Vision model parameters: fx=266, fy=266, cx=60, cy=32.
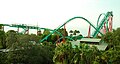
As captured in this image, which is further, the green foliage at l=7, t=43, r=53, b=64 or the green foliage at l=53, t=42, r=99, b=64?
the green foliage at l=7, t=43, r=53, b=64

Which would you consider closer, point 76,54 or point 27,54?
point 76,54

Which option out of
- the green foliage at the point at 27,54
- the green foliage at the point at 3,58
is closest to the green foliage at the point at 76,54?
the green foliage at the point at 27,54

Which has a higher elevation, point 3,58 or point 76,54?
point 76,54

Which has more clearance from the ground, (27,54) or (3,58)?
(27,54)

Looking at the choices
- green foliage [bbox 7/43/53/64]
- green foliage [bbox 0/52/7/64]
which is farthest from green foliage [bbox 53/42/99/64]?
green foliage [bbox 0/52/7/64]

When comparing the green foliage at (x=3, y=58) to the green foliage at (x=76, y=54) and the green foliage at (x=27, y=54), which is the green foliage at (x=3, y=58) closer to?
the green foliage at (x=27, y=54)

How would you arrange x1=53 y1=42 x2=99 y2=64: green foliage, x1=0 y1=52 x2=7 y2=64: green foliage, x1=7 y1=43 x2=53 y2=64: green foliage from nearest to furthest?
x1=53 y1=42 x2=99 y2=64: green foliage
x1=7 y1=43 x2=53 y2=64: green foliage
x1=0 y1=52 x2=7 y2=64: green foliage

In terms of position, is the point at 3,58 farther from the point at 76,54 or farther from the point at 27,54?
the point at 76,54

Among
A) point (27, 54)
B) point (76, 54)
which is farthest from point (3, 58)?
point (76, 54)

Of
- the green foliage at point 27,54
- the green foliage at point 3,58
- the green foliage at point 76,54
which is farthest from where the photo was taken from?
the green foliage at point 3,58

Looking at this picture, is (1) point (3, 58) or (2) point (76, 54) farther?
(1) point (3, 58)

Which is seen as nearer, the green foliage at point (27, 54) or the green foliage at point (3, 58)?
the green foliage at point (27, 54)

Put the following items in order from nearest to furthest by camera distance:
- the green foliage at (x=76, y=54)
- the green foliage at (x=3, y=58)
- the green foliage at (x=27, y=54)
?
the green foliage at (x=76, y=54) < the green foliage at (x=27, y=54) < the green foliage at (x=3, y=58)

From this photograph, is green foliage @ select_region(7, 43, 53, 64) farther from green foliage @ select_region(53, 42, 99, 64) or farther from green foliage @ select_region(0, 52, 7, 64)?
green foliage @ select_region(53, 42, 99, 64)
